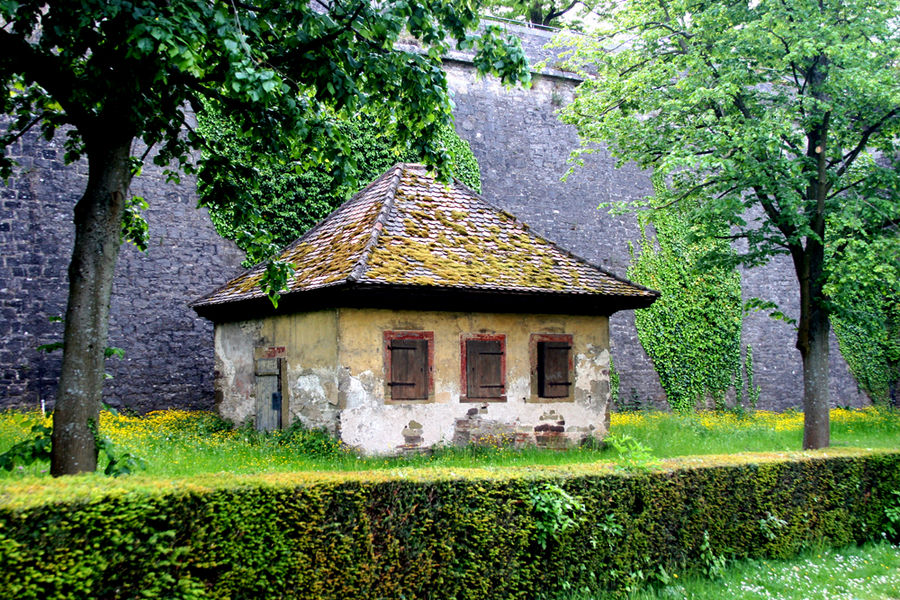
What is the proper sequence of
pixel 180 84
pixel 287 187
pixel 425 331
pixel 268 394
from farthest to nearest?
pixel 287 187 → pixel 268 394 → pixel 425 331 → pixel 180 84

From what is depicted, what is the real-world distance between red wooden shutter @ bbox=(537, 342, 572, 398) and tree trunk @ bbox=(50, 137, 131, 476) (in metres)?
7.82

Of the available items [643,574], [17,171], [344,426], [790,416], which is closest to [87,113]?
[344,426]

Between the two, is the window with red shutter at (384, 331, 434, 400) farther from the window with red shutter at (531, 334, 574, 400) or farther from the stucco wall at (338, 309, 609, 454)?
the window with red shutter at (531, 334, 574, 400)

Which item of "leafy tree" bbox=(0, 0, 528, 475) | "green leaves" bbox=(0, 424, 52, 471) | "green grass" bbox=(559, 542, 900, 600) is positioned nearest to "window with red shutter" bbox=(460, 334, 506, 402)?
"leafy tree" bbox=(0, 0, 528, 475)

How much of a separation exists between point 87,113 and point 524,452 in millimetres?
8227

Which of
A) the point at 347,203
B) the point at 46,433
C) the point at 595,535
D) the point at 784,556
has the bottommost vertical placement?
the point at 784,556

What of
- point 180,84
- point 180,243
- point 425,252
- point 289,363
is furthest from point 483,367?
point 180,243

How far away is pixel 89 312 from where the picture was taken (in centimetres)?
624

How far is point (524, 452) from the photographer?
1173 cm

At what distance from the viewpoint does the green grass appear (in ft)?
21.5

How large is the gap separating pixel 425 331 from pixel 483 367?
126 cm

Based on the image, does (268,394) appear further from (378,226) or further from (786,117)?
(786,117)

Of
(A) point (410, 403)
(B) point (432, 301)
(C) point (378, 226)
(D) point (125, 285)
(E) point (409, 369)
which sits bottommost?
(A) point (410, 403)

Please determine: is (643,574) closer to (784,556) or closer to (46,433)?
(784,556)
